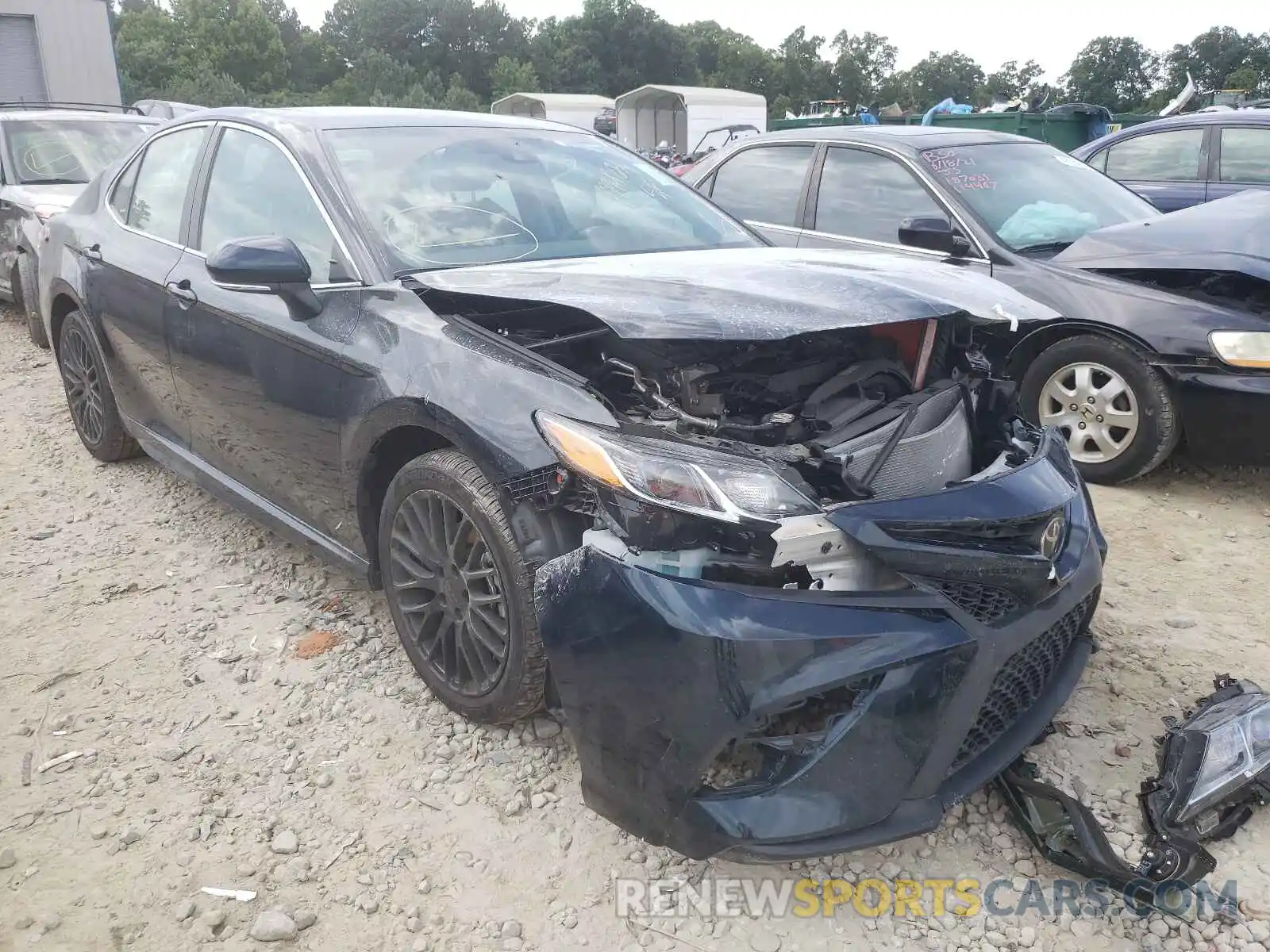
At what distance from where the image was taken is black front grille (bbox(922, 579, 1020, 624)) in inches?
73.1

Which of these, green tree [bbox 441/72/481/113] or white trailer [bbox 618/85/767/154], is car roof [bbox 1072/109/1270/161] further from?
green tree [bbox 441/72/481/113]

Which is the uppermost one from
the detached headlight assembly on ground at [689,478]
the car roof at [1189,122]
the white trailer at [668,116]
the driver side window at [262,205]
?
the white trailer at [668,116]

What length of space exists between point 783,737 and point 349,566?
1.58m

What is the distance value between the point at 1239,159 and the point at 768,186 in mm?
3954

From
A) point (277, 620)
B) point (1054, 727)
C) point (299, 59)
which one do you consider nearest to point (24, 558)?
point (277, 620)

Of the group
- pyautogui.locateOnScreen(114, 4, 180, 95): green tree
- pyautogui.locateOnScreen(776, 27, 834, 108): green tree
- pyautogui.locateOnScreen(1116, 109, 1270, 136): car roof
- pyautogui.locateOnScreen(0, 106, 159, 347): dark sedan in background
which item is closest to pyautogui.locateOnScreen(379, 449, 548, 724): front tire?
pyautogui.locateOnScreen(0, 106, 159, 347): dark sedan in background

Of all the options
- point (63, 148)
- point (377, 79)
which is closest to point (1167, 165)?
point (63, 148)

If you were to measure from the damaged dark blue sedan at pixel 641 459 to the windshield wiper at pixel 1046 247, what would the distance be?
5.86 ft

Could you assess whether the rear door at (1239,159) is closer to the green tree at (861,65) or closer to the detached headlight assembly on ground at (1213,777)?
the detached headlight assembly on ground at (1213,777)

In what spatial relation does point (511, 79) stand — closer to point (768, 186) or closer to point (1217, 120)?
point (1217, 120)

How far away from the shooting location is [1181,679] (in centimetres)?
279

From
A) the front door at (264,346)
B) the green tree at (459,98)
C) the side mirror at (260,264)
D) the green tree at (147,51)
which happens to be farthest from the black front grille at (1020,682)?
the green tree at (459,98)

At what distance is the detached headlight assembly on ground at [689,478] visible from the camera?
187 centimetres

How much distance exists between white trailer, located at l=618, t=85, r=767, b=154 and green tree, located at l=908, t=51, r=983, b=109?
5345 cm
